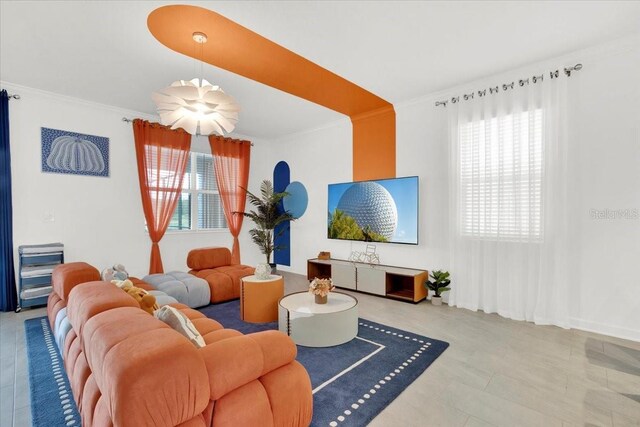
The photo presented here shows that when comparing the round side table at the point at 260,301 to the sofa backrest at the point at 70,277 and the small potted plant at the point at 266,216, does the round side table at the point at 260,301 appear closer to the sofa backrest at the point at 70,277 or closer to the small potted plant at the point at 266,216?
the sofa backrest at the point at 70,277

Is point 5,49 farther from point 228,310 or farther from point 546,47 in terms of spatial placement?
point 546,47

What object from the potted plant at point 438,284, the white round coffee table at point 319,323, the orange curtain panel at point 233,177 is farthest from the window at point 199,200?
the potted plant at point 438,284

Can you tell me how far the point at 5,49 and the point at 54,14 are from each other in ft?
3.73

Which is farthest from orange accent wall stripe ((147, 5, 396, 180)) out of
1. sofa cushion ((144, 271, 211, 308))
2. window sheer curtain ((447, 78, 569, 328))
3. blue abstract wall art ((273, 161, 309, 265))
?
sofa cushion ((144, 271, 211, 308))

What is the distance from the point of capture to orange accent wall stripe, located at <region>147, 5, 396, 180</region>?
275 cm

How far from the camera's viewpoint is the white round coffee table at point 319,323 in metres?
2.88

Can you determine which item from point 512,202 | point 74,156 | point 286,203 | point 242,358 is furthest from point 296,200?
point 242,358

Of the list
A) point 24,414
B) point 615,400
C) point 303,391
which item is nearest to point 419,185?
point 615,400

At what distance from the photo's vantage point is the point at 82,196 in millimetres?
4598

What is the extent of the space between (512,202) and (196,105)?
366 centimetres

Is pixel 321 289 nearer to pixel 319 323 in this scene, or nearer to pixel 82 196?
pixel 319 323

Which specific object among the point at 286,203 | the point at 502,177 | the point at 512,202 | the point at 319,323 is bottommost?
the point at 319,323

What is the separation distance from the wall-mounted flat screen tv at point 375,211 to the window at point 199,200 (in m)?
2.38

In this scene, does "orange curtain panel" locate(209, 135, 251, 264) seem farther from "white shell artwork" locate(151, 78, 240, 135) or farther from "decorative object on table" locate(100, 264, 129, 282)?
"white shell artwork" locate(151, 78, 240, 135)
